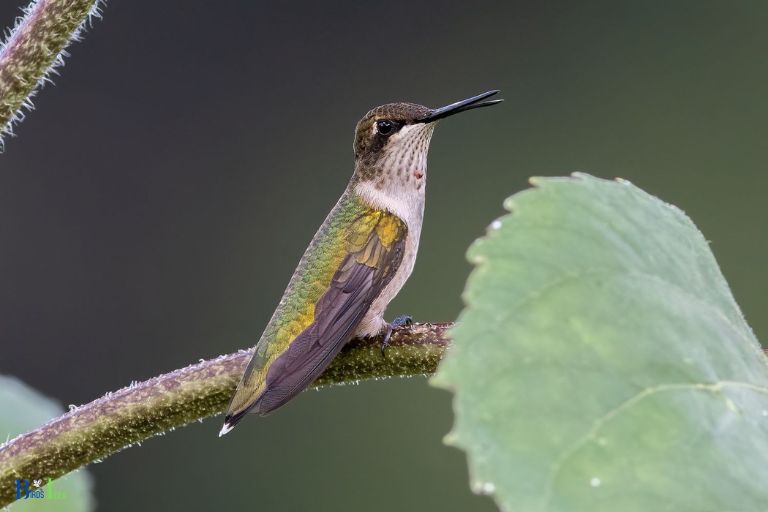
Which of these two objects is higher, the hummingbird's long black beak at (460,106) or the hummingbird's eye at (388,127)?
the hummingbird's eye at (388,127)

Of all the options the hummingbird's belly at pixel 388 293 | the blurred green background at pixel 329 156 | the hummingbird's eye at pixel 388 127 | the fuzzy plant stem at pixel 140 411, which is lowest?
the fuzzy plant stem at pixel 140 411

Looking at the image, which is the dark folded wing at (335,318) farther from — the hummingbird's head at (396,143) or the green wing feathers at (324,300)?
the hummingbird's head at (396,143)

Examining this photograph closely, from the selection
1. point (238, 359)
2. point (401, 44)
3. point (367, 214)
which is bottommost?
point (238, 359)

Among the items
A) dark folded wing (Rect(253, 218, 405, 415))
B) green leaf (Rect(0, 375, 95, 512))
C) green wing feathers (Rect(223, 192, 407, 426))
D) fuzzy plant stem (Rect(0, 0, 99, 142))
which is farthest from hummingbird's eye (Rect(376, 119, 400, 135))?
fuzzy plant stem (Rect(0, 0, 99, 142))

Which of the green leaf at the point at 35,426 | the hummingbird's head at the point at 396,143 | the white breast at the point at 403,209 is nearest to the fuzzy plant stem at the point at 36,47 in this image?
the green leaf at the point at 35,426

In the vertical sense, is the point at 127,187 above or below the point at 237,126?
below

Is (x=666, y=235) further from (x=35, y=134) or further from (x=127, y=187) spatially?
(x=35, y=134)

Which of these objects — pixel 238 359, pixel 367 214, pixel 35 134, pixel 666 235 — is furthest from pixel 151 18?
pixel 666 235
